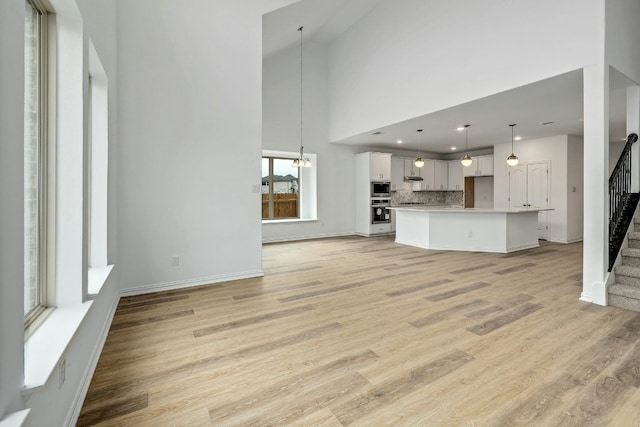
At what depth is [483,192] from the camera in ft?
33.6

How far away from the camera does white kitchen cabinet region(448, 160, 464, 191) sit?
33.7 ft

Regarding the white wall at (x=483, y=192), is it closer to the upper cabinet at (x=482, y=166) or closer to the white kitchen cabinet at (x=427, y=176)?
the upper cabinet at (x=482, y=166)

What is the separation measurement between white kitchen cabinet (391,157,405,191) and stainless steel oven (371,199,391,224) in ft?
2.23

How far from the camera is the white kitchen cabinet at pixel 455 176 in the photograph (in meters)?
10.3

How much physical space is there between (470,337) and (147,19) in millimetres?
4910

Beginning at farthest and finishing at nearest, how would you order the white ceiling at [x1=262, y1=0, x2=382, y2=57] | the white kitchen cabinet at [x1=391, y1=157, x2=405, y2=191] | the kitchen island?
the white kitchen cabinet at [x1=391, y1=157, x2=405, y2=191] < the kitchen island < the white ceiling at [x1=262, y1=0, x2=382, y2=57]

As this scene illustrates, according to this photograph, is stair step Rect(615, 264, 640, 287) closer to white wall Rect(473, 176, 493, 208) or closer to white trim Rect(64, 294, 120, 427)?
white trim Rect(64, 294, 120, 427)

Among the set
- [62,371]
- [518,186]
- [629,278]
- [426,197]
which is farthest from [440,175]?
[62,371]

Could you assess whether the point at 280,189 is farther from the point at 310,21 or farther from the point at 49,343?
the point at 49,343

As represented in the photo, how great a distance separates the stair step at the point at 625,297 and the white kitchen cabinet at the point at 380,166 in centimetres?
595

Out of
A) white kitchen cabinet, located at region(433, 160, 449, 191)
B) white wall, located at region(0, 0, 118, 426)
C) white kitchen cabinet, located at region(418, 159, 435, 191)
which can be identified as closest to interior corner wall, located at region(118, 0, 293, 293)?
white wall, located at region(0, 0, 118, 426)

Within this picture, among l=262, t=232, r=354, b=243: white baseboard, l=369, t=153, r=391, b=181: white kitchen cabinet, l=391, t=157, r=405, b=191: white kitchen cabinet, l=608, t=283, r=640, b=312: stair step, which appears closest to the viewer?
l=608, t=283, r=640, b=312: stair step

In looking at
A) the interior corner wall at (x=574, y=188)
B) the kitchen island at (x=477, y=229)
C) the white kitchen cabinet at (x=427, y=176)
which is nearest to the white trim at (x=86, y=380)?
the kitchen island at (x=477, y=229)

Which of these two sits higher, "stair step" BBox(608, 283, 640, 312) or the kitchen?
the kitchen
